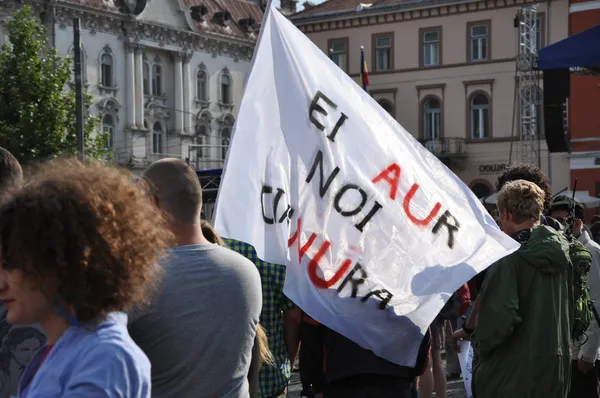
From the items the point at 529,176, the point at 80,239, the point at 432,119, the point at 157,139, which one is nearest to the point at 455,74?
the point at 432,119

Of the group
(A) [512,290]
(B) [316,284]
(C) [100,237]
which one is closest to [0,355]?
(C) [100,237]

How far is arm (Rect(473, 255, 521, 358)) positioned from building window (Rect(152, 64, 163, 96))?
5168 cm

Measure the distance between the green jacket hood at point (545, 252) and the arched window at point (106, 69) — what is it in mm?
48881

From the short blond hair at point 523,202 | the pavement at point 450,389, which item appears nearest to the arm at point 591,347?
the short blond hair at point 523,202

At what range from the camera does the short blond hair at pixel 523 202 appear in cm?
525

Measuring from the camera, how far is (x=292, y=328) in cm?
523

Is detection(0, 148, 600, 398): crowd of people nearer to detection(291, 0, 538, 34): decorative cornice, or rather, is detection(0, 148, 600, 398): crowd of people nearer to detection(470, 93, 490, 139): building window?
detection(470, 93, 490, 139): building window

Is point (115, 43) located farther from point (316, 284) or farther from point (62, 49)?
point (316, 284)

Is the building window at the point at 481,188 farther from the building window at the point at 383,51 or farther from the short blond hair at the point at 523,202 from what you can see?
the short blond hair at the point at 523,202

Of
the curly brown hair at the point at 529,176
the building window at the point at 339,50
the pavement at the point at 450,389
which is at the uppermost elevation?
the building window at the point at 339,50

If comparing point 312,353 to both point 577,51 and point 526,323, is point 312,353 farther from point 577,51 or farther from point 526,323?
point 577,51

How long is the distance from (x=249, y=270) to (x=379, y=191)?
5.59 ft

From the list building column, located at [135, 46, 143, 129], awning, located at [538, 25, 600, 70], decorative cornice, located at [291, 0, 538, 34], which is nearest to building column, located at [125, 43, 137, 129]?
building column, located at [135, 46, 143, 129]

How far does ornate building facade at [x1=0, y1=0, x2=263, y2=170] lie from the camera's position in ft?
169
